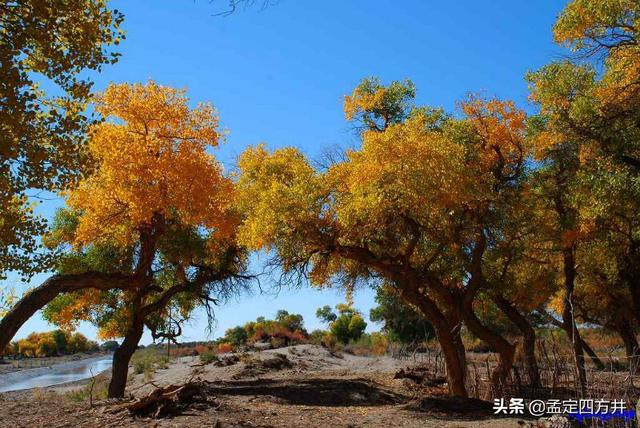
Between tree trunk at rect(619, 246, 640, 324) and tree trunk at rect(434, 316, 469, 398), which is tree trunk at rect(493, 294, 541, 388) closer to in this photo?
tree trunk at rect(434, 316, 469, 398)

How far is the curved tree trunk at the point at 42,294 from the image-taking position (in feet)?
36.3

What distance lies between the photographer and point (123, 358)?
18125mm

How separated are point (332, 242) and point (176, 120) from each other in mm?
6083

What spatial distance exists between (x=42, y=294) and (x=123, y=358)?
691 cm

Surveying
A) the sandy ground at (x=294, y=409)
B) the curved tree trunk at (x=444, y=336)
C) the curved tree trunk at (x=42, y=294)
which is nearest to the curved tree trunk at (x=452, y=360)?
the curved tree trunk at (x=444, y=336)

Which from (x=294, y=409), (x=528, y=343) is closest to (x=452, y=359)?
(x=528, y=343)

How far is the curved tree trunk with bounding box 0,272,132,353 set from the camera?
36.3 ft

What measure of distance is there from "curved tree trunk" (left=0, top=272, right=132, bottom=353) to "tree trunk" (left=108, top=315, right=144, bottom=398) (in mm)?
4623

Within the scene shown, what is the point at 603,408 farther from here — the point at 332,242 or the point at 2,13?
the point at 2,13

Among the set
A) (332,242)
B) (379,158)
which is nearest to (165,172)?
(332,242)

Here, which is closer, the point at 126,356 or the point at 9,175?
the point at 9,175

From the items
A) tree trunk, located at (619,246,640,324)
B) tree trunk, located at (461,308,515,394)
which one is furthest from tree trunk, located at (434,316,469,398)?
tree trunk, located at (619,246,640,324)

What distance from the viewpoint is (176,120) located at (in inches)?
658

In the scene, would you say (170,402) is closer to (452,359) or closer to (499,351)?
(452,359)
